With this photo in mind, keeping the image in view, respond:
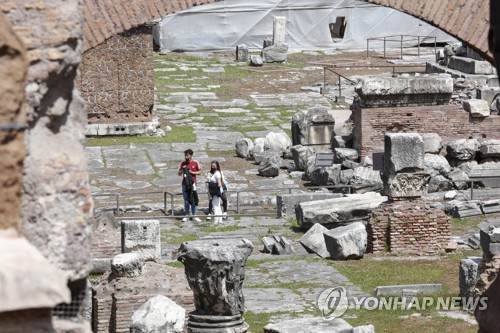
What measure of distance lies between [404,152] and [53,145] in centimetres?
1272

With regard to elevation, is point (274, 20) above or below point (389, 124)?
above

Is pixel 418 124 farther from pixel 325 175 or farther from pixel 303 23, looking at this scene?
pixel 303 23

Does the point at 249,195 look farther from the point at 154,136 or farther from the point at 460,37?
the point at 460,37

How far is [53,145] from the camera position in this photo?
105 inches

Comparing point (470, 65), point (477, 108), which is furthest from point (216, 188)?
point (470, 65)

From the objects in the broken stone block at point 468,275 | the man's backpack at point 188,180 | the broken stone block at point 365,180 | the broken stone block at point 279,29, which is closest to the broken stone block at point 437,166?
the broken stone block at point 365,180

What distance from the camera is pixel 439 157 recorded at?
19297 mm

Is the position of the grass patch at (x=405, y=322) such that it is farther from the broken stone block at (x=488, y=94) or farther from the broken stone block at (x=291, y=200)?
the broken stone block at (x=488, y=94)

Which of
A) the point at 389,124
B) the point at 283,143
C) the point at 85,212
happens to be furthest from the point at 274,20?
the point at 85,212

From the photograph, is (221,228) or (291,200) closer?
(221,228)

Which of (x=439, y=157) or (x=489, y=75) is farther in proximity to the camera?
(x=489, y=75)

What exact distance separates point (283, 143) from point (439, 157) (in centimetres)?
369

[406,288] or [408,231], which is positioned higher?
[408,231]

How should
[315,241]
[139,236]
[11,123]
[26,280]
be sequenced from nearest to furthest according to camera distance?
[26,280]
[11,123]
[139,236]
[315,241]
